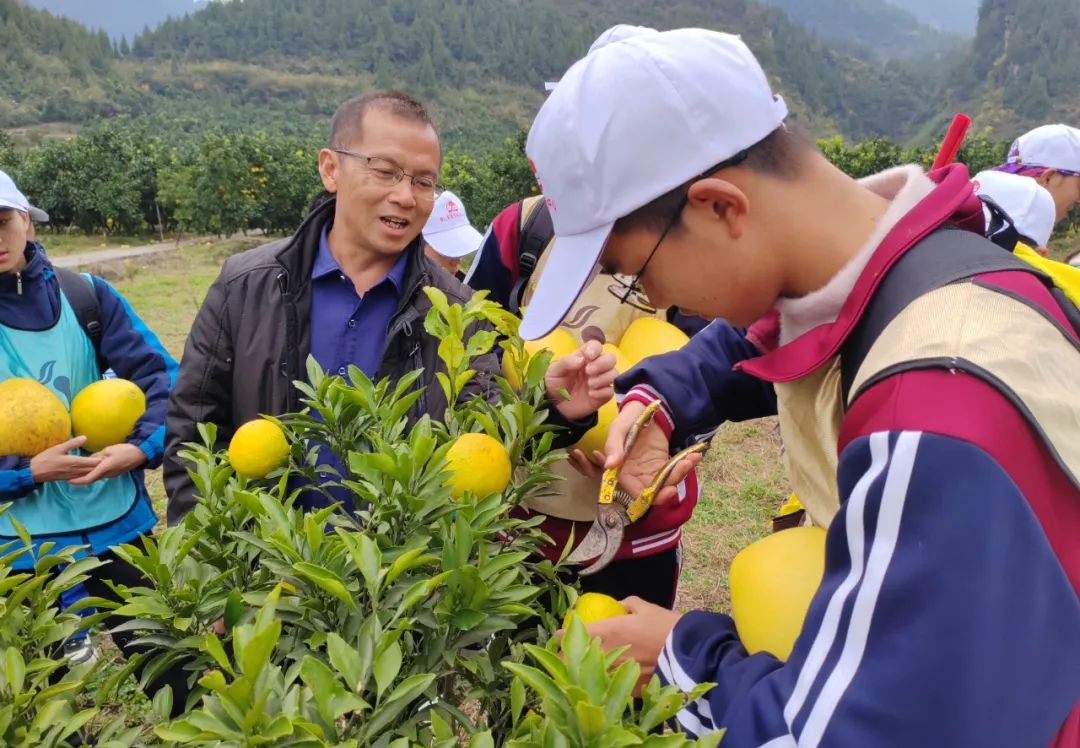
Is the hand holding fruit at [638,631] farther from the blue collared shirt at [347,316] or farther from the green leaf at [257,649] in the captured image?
the blue collared shirt at [347,316]

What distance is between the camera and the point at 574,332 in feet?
7.02

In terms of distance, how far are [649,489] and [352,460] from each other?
667 millimetres

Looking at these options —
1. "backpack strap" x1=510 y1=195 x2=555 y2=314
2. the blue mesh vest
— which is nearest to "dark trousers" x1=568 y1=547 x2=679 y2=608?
"backpack strap" x1=510 y1=195 x2=555 y2=314

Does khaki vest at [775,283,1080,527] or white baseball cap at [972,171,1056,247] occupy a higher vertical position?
khaki vest at [775,283,1080,527]

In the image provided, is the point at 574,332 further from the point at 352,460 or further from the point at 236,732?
the point at 236,732

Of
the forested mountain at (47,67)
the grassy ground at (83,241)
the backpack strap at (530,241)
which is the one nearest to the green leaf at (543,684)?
the backpack strap at (530,241)

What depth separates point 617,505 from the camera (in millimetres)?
1602

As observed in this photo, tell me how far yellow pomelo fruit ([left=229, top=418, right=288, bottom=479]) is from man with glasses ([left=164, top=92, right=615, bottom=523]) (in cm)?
54

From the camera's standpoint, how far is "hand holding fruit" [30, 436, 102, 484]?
2266 millimetres

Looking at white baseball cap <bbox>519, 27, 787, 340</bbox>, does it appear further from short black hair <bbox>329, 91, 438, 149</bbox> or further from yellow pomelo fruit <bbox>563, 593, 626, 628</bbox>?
short black hair <bbox>329, 91, 438, 149</bbox>

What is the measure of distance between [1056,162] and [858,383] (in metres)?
3.49

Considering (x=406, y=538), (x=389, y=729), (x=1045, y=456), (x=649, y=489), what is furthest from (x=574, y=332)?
(x=1045, y=456)

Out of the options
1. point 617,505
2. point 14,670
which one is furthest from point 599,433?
point 14,670

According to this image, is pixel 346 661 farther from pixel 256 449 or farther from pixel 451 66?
pixel 451 66
